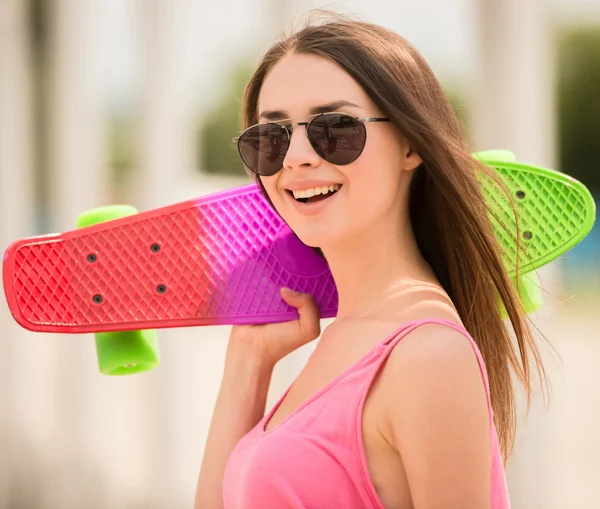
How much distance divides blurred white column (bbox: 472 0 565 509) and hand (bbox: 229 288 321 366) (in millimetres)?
1096

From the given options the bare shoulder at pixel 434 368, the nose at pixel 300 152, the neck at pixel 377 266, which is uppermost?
the nose at pixel 300 152

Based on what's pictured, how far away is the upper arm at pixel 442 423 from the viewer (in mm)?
969

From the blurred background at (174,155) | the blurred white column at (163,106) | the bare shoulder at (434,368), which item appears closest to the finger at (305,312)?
the bare shoulder at (434,368)

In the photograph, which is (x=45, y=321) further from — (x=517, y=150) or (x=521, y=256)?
(x=517, y=150)

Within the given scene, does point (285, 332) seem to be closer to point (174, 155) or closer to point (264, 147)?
point (264, 147)

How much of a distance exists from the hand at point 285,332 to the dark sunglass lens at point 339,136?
349 millimetres

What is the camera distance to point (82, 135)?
2.89m

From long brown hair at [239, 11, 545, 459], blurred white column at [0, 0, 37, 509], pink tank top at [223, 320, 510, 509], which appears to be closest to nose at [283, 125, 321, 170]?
long brown hair at [239, 11, 545, 459]

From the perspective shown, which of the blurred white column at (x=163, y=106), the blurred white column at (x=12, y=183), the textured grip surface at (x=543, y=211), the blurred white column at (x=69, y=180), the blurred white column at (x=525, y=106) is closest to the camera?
the textured grip surface at (x=543, y=211)

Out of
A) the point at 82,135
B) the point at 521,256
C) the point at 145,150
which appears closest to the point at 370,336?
the point at 521,256

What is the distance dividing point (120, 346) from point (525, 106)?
4.47 ft

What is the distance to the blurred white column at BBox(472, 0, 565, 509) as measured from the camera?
2.29 m

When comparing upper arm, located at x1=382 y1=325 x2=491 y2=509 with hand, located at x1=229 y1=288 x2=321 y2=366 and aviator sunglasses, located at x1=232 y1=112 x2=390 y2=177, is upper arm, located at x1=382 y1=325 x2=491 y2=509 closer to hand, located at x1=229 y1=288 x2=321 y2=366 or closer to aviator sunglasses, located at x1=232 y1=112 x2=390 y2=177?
aviator sunglasses, located at x1=232 y1=112 x2=390 y2=177

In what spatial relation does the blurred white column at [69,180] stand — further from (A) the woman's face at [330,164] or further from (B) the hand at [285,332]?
(A) the woman's face at [330,164]
